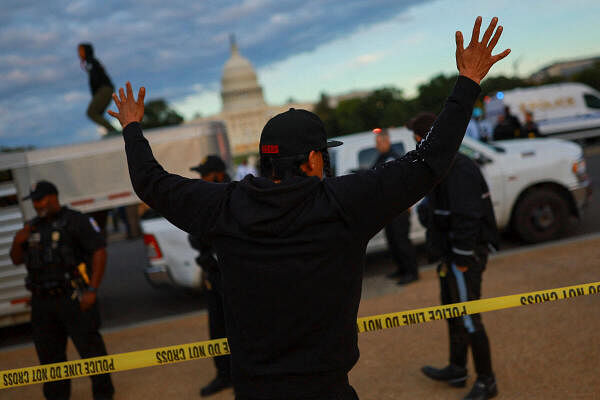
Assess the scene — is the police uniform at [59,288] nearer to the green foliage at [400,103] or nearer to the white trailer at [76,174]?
the white trailer at [76,174]

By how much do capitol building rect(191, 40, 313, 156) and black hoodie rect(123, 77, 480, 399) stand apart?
11304cm

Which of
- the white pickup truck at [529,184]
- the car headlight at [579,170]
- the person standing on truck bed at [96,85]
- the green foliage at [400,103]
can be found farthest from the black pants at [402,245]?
the green foliage at [400,103]

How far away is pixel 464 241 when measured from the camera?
11.5 ft

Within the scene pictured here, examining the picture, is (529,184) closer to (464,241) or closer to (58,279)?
(464,241)

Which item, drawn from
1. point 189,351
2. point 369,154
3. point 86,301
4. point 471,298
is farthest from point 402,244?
point 189,351

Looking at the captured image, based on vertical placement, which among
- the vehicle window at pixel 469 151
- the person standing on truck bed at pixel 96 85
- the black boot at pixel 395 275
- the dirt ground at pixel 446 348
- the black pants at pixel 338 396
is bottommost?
the black boot at pixel 395 275

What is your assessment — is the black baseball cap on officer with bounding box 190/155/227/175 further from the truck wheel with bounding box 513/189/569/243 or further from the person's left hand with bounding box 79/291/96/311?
the truck wheel with bounding box 513/189/569/243

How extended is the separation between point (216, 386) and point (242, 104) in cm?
11720

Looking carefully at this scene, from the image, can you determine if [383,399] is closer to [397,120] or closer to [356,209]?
[356,209]

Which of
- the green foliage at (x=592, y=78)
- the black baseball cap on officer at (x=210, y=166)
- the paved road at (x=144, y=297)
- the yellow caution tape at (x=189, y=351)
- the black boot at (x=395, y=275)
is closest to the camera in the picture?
the yellow caution tape at (x=189, y=351)

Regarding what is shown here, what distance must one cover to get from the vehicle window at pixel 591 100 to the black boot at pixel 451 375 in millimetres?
21105

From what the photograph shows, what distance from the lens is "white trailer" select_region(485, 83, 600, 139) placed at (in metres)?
21.4

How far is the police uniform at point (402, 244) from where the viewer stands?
6848 mm

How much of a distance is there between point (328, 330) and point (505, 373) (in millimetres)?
2815
